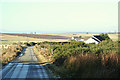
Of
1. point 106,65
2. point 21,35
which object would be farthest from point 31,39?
point 106,65

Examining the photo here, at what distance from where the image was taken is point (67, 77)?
809 cm

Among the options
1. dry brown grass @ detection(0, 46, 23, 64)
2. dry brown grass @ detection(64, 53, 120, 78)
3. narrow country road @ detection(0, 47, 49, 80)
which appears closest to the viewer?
dry brown grass @ detection(64, 53, 120, 78)

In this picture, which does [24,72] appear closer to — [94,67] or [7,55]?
[94,67]

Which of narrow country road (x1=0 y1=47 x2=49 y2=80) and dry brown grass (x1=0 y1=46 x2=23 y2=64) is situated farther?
dry brown grass (x1=0 y1=46 x2=23 y2=64)

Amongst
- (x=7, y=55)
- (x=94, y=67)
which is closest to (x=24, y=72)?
(x=94, y=67)

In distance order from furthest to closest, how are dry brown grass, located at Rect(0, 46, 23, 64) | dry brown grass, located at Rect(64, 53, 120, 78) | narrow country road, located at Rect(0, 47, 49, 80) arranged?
dry brown grass, located at Rect(0, 46, 23, 64) < narrow country road, located at Rect(0, 47, 49, 80) < dry brown grass, located at Rect(64, 53, 120, 78)

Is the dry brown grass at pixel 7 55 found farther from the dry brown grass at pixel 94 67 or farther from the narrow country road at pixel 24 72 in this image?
the dry brown grass at pixel 94 67

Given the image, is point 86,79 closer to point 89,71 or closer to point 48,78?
point 89,71

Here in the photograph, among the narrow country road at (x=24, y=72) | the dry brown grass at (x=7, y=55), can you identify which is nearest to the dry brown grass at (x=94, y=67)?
the narrow country road at (x=24, y=72)

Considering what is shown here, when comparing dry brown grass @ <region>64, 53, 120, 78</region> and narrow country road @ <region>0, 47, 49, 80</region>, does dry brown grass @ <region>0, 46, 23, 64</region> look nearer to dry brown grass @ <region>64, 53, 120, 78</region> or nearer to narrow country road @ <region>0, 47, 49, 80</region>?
narrow country road @ <region>0, 47, 49, 80</region>

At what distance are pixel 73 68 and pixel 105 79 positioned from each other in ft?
6.50

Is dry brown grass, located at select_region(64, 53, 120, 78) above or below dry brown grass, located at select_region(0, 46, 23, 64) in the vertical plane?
above

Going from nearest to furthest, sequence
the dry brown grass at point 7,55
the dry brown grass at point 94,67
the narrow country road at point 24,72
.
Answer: the dry brown grass at point 94,67 < the narrow country road at point 24,72 < the dry brown grass at point 7,55

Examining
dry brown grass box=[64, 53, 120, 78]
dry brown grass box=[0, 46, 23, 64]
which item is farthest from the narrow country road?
dry brown grass box=[0, 46, 23, 64]
